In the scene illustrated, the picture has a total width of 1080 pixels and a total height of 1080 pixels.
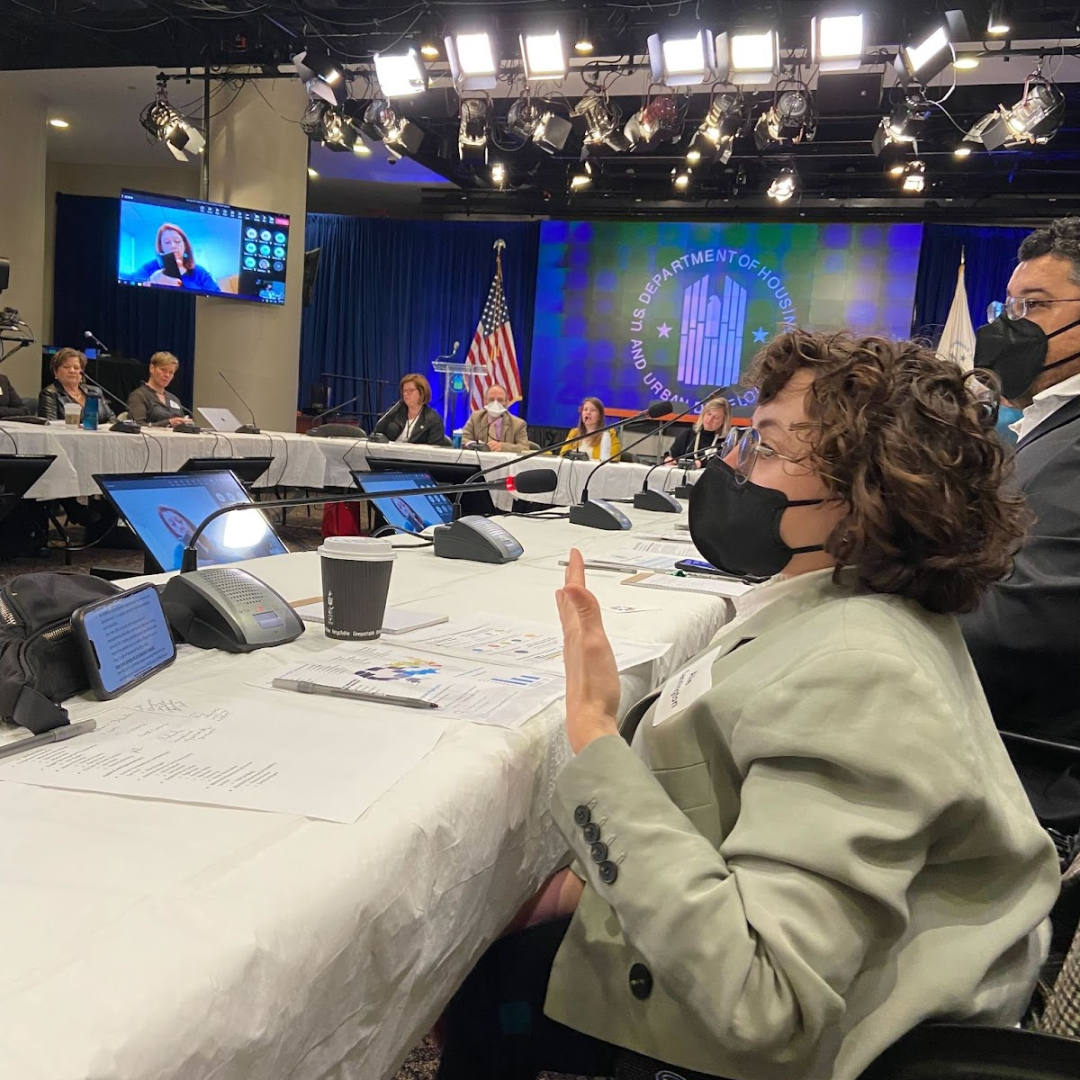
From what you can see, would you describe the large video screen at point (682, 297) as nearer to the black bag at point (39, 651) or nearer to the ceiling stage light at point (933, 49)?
the ceiling stage light at point (933, 49)

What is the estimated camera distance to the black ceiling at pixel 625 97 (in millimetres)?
5332

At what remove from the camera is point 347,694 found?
103cm

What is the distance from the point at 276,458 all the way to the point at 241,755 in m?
5.30

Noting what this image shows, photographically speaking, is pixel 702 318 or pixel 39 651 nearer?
pixel 39 651

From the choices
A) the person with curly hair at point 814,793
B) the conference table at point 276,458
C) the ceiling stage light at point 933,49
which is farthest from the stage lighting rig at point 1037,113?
the person with curly hair at point 814,793

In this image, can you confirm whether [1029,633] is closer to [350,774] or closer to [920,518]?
[920,518]

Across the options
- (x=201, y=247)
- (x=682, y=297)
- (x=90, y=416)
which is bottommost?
(x=90, y=416)

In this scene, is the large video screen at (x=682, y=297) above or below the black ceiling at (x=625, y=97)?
below

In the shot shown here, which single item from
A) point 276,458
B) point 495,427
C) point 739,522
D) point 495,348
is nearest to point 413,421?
point 495,427

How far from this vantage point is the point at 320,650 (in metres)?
1.24

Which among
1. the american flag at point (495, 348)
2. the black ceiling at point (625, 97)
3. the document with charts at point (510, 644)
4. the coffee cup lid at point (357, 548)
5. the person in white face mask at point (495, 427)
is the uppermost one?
the black ceiling at point (625, 97)

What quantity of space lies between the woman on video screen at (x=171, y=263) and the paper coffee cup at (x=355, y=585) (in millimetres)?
6563

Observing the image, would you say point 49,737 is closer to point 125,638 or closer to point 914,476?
point 125,638

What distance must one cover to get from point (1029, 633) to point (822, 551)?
622 mm
